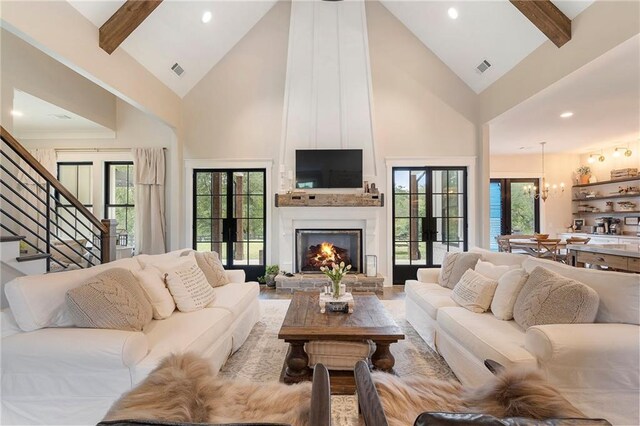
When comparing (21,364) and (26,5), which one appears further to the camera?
(26,5)

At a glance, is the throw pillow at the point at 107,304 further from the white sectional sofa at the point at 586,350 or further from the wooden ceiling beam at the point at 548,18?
the wooden ceiling beam at the point at 548,18

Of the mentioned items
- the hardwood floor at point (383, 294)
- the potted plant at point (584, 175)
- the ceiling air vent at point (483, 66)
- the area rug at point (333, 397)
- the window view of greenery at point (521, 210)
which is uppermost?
the ceiling air vent at point (483, 66)

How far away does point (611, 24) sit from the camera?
2938mm

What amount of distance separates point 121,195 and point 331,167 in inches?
161

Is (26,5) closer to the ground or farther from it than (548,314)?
farther from it

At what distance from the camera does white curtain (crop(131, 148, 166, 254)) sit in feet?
18.3

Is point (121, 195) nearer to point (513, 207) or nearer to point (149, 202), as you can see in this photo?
point (149, 202)

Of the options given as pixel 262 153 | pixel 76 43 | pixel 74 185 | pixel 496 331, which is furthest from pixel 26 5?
pixel 496 331

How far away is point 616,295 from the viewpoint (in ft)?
6.53

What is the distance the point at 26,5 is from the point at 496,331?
4.67 meters

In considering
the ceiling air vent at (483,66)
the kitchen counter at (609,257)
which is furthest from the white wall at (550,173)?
the kitchen counter at (609,257)

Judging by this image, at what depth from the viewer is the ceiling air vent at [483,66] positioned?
4.79 m

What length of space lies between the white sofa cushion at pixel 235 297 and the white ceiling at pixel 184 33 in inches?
131

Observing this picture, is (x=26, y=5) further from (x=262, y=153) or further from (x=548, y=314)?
(x=548, y=314)
